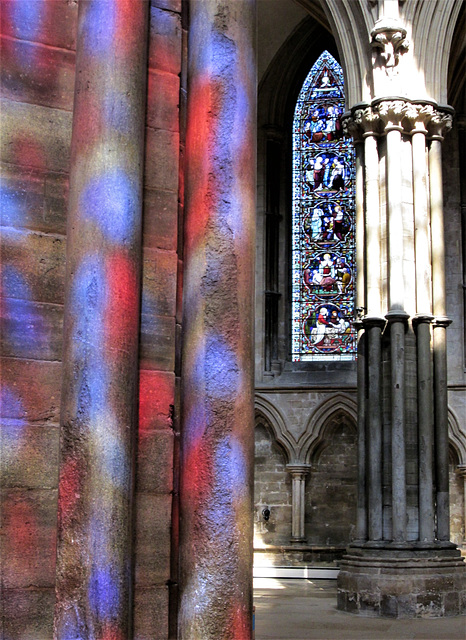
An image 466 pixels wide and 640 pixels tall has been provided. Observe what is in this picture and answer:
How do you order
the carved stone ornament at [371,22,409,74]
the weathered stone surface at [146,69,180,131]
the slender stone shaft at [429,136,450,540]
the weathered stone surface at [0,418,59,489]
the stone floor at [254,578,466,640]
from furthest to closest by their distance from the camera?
the carved stone ornament at [371,22,409,74]
the slender stone shaft at [429,136,450,540]
the stone floor at [254,578,466,640]
the weathered stone surface at [146,69,180,131]
the weathered stone surface at [0,418,59,489]

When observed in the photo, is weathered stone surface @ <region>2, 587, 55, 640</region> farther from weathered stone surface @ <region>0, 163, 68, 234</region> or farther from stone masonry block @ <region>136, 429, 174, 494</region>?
weathered stone surface @ <region>0, 163, 68, 234</region>

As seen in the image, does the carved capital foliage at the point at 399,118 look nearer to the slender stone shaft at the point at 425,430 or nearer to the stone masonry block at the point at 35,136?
the slender stone shaft at the point at 425,430

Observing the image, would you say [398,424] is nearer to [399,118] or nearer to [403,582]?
[403,582]

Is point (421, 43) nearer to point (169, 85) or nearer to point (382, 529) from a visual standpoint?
point (382, 529)

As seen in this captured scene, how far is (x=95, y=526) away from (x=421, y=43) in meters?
11.4

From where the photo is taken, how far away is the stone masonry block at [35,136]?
327cm

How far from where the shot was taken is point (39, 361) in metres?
3.19

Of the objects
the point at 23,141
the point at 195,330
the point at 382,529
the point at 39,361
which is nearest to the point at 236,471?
the point at 195,330

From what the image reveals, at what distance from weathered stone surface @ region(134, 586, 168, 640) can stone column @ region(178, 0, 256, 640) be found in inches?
3.5

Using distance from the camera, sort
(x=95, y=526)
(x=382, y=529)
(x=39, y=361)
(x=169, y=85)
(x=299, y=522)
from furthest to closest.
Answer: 1. (x=299, y=522)
2. (x=382, y=529)
3. (x=169, y=85)
4. (x=39, y=361)
5. (x=95, y=526)

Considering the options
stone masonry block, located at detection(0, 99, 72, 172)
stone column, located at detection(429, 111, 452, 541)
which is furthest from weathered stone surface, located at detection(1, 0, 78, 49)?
stone column, located at detection(429, 111, 452, 541)

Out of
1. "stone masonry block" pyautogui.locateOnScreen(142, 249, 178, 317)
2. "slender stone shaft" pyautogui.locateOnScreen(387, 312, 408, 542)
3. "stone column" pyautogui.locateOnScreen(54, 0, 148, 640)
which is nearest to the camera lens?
"stone column" pyautogui.locateOnScreen(54, 0, 148, 640)

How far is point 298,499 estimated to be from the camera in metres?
17.4

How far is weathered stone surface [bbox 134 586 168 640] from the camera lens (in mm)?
3111
